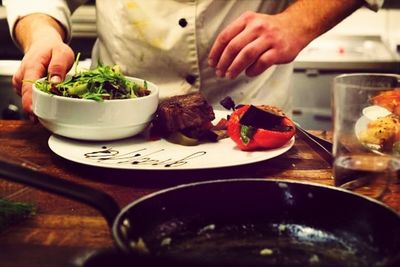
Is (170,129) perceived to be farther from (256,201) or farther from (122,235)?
(122,235)

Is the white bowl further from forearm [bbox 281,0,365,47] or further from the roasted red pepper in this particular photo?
forearm [bbox 281,0,365,47]

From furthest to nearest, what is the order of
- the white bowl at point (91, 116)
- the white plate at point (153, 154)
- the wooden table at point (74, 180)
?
the white bowl at point (91, 116)
the white plate at point (153, 154)
the wooden table at point (74, 180)

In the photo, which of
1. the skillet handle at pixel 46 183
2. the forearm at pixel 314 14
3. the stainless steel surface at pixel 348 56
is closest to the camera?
the skillet handle at pixel 46 183

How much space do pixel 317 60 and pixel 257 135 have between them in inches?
53.5

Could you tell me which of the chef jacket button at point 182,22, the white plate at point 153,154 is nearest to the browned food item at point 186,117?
the white plate at point 153,154

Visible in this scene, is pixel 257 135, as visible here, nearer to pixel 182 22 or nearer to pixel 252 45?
pixel 252 45

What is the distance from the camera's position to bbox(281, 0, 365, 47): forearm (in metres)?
1.40

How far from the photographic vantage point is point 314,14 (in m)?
1.43

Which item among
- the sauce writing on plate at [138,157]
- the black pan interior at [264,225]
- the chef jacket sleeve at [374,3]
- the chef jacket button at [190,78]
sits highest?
the chef jacket sleeve at [374,3]

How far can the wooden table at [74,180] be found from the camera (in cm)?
74

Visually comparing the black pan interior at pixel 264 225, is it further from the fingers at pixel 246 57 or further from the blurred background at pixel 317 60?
the blurred background at pixel 317 60

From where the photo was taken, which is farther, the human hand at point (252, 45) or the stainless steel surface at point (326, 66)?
the stainless steel surface at point (326, 66)

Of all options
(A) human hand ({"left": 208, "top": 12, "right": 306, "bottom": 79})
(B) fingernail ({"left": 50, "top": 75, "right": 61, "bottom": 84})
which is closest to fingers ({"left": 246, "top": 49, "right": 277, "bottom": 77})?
(A) human hand ({"left": 208, "top": 12, "right": 306, "bottom": 79})

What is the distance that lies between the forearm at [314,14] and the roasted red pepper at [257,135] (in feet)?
1.08
